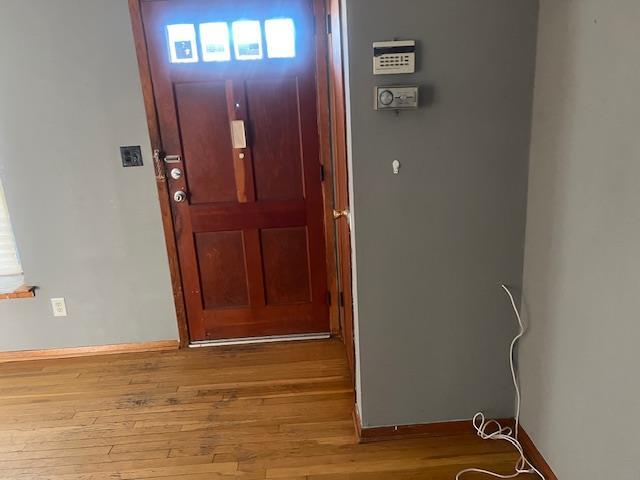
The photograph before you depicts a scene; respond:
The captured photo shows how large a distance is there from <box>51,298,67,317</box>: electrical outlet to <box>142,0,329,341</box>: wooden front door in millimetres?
707

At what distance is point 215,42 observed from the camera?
8.14 feet

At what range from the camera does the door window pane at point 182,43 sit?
8.07 feet

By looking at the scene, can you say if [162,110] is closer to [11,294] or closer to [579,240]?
[11,294]

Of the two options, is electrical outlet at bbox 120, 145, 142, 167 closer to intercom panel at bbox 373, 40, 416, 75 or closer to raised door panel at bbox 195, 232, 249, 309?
raised door panel at bbox 195, 232, 249, 309

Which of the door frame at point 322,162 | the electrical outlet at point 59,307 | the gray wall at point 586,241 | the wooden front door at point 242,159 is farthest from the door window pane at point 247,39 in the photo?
the electrical outlet at point 59,307

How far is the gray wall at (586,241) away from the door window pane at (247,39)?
4.65 ft

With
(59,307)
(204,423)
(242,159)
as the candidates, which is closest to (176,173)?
(242,159)

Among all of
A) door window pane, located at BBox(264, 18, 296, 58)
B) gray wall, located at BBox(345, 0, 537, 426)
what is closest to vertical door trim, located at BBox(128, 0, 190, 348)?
door window pane, located at BBox(264, 18, 296, 58)

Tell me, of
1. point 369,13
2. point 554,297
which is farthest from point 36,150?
point 554,297

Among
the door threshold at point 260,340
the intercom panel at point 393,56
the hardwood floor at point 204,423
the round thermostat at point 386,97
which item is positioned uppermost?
the intercom panel at point 393,56

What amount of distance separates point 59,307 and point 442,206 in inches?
89.8

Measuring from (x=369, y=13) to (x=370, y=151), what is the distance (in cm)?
45

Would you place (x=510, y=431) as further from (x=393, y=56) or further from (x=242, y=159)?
(x=242, y=159)

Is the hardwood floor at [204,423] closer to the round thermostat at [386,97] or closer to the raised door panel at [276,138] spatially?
the raised door panel at [276,138]
